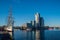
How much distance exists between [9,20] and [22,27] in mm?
26319

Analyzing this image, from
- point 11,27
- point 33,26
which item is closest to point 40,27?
point 33,26

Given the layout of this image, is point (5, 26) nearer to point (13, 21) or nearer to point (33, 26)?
point (13, 21)

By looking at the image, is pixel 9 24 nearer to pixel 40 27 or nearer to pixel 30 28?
pixel 30 28

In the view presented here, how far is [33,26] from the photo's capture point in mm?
66688

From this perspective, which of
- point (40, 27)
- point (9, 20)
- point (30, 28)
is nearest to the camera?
point (9, 20)

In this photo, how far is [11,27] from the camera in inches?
1599

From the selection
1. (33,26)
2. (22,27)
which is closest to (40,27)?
(33,26)

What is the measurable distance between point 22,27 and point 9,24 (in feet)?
81.9

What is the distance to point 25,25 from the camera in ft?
211

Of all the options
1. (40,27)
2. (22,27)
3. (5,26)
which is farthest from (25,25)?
(5,26)

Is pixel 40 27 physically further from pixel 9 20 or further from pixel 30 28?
pixel 9 20

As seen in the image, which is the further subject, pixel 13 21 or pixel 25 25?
pixel 25 25

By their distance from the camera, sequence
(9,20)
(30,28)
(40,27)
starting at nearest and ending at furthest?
(9,20) < (30,28) < (40,27)

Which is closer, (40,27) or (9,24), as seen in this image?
(9,24)
